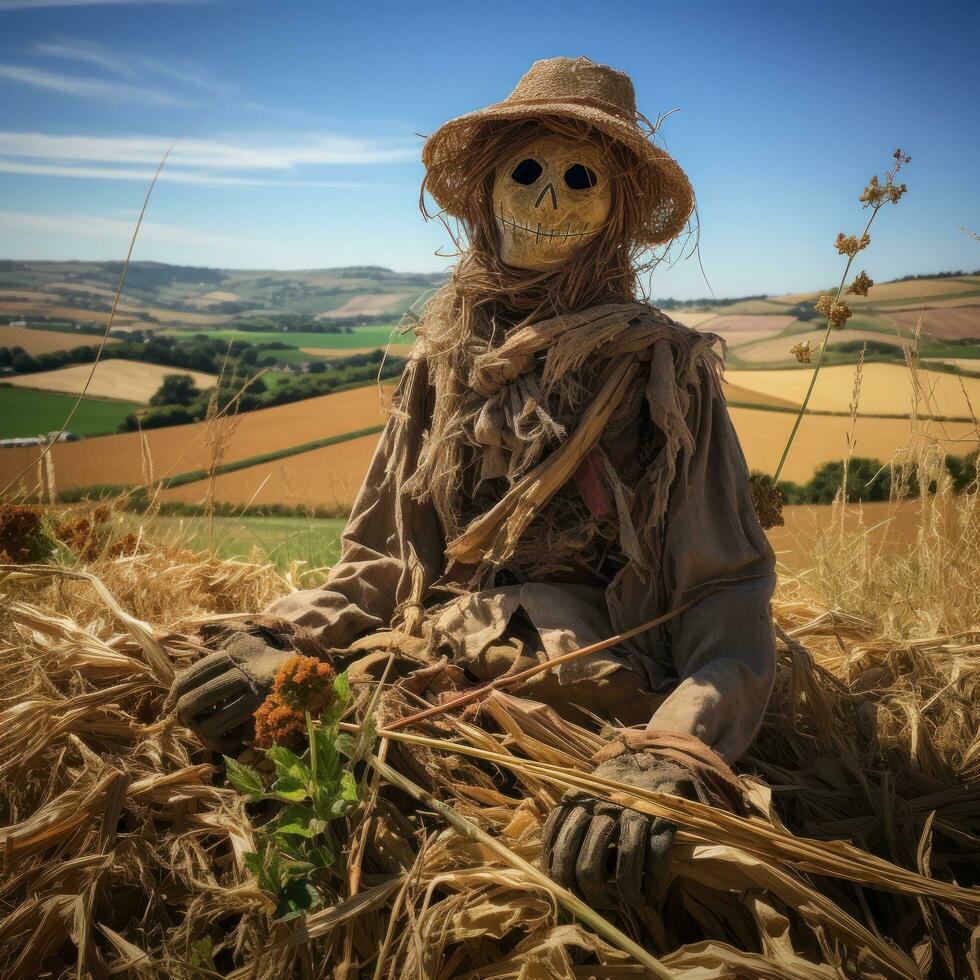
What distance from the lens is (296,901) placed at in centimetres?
138

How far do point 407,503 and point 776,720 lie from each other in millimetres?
1145

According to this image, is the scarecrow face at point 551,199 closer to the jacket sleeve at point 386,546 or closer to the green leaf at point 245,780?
the jacket sleeve at point 386,546

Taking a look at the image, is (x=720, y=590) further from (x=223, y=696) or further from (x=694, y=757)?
(x=223, y=696)

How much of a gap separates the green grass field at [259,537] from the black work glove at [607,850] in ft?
6.85

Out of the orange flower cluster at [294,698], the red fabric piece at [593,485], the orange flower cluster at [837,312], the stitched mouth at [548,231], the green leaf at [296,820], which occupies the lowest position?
the green leaf at [296,820]

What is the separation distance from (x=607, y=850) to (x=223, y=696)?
2.79 feet

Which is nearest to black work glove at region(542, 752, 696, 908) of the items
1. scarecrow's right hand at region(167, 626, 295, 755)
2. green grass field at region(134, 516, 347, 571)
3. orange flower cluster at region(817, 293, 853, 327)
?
scarecrow's right hand at region(167, 626, 295, 755)

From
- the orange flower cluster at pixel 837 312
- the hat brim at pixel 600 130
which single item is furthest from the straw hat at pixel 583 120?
the orange flower cluster at pixel 837 312

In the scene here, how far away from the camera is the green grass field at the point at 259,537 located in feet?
11.4

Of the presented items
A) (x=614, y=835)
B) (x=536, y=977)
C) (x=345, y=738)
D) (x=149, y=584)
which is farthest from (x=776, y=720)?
(x=149, y=584)

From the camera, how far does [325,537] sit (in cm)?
406

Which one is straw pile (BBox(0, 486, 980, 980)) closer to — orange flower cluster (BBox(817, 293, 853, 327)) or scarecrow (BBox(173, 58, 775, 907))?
scarecrow (BBox(173, 58, 775, 907))

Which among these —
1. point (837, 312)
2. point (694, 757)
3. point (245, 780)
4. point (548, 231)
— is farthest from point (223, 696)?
point (837, 312)

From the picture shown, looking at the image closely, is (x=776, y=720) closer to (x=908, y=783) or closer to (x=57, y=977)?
(x=908, y=783)
